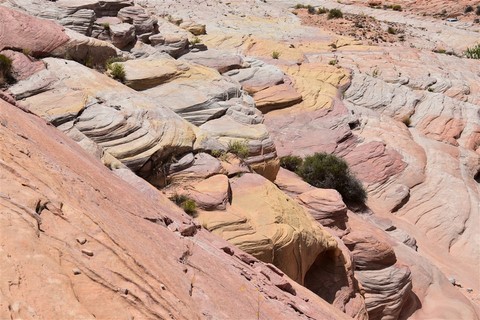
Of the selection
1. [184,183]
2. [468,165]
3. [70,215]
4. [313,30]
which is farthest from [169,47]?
[313,30]

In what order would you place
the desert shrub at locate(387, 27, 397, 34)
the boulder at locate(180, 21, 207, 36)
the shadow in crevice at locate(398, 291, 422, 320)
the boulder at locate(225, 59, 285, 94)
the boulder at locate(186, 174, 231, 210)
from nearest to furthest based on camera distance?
the boulder at locate(186, 174, 231, 210)
the shadow in crevice at locate(398, 291, 422, 320)
the boulder at locate(225, 59, 285, 94)
the boulder at locate(180, 21, 207, 36)
the desert shrub at locate(387, 27, 397, 34)

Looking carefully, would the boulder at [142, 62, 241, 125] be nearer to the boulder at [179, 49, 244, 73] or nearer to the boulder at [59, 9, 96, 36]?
Result: the boulder at [59, 9, 96, 36]

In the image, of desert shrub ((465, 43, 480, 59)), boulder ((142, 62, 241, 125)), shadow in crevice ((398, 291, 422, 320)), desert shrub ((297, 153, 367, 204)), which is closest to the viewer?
shadow in crevice ((398, 291, 422, 320))

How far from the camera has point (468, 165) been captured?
22031mm

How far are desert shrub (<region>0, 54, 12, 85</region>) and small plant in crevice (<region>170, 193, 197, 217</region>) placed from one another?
555cm

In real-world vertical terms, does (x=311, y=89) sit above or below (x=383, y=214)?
above

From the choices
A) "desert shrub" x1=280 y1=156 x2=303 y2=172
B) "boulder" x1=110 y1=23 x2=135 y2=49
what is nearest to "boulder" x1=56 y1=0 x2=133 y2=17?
"boulder" x1=110 y1=23 x2=135 y2=49

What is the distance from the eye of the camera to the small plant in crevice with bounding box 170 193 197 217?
10.3 m

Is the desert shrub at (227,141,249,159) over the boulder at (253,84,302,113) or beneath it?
over

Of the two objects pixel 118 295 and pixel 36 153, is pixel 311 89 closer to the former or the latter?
pixel 36 153

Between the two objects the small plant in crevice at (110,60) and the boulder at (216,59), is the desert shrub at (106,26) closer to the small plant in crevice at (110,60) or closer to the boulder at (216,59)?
the small plant in crevice at (110,60)

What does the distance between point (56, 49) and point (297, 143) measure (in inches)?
407

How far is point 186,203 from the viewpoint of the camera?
10.4 meters

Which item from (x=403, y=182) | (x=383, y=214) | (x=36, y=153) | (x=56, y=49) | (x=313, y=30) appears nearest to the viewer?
(x=36, y=153)
